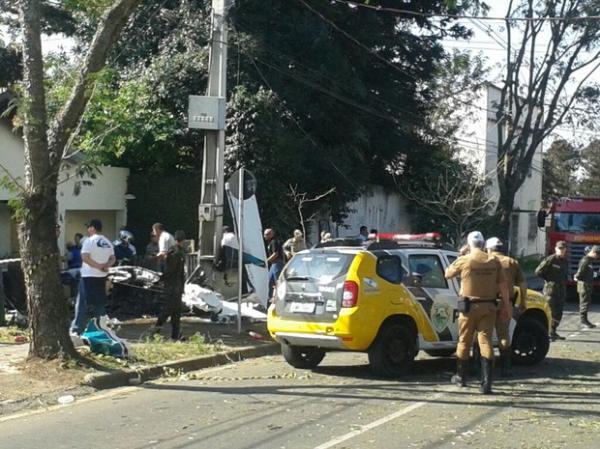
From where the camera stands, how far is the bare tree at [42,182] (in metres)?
10.7

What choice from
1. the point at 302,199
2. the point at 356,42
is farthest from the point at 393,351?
the point at 356,42

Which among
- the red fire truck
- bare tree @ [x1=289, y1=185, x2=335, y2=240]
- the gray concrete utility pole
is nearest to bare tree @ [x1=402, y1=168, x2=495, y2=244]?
the red fire truck

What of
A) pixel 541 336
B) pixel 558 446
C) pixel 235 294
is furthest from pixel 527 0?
pixel 558 446

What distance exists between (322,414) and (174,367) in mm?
3222

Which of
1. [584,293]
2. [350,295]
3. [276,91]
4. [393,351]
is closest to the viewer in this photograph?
[350,295]

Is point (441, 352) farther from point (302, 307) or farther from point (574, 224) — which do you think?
point (574, 224)

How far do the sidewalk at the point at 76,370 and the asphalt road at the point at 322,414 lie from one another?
29cm

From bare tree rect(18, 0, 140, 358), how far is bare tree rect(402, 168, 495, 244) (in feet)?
59.3

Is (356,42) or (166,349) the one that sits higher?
(356,42)

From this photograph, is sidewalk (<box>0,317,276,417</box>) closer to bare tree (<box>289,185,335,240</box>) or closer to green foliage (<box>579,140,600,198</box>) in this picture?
bare tree (<box>289,185,335,240</box>)

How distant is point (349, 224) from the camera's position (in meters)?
30.6

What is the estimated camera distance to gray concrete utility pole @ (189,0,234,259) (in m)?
17.1

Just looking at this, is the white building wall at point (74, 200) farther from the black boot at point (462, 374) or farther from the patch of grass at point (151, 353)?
the black boot at point (462, 374)

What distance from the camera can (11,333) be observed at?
13.7 m
